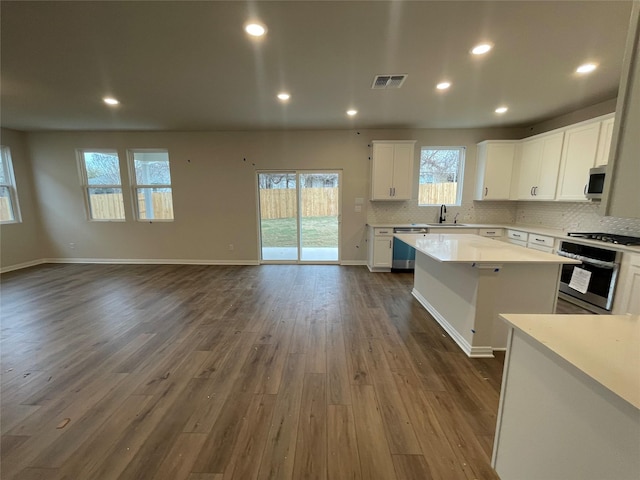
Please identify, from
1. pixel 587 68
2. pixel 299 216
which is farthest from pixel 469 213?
pixel 299 216

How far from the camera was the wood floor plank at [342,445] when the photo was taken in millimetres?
1357

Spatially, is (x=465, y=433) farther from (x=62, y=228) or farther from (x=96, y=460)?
(x=62, y=228)

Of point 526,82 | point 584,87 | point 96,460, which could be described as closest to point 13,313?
point 96,460

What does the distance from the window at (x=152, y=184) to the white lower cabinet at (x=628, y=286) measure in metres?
7.24

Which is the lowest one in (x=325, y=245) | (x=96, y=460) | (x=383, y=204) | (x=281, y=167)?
(x=96, y=460)

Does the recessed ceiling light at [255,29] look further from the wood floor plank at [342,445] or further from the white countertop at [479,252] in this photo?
the wood floor plank at [342,445]

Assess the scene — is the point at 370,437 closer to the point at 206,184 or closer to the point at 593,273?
the point at 593,273

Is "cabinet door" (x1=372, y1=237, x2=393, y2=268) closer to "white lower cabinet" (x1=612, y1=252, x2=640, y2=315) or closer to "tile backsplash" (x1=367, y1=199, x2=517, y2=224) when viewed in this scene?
"tile backsplash" (x1=367, y1=199, x2=517, y2=224)

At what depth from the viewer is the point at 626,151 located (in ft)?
2.40

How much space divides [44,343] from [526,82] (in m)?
5.96

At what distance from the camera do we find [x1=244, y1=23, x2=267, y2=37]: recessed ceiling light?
1.99 m

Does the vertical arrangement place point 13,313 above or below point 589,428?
below

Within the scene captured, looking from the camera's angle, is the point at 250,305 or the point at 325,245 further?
the point at 325,245

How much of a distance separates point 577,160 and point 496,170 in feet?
4.18
